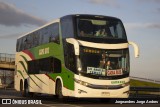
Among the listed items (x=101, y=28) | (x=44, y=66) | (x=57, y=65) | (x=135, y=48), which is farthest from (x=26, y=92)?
(x=135, y=48)

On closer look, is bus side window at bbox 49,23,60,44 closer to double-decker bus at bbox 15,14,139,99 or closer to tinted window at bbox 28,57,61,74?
double-decker bus at bbox 15,14,139,99

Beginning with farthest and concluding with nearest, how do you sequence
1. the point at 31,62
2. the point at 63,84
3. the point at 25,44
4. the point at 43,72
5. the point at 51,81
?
the point at 25,44, the point at 31,62, the point at 43,72, the point at 51,81, the point at 63,84

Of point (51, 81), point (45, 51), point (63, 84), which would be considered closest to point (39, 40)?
point (45, 51)

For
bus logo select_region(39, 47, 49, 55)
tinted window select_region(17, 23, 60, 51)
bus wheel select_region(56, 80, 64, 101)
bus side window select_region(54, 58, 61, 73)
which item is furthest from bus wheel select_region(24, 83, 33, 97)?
bus wheel select_region(56, 80, 64, 101)

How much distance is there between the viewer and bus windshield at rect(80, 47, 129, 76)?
20500 mm

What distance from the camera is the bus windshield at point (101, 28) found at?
68.4 ft

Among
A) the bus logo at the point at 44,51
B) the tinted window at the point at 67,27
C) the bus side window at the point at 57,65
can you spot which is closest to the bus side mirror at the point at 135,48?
the tinted window at the point at 67,27

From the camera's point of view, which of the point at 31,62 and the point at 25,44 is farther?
the point at 25,44

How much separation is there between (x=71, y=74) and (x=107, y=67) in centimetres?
172

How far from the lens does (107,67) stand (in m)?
20.8

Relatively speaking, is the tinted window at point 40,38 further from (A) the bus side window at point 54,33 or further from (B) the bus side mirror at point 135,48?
(B) the bus side mirror at point 135,48

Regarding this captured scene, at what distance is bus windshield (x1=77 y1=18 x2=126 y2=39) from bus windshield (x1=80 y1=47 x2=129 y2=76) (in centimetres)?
74

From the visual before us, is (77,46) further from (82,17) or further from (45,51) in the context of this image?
(45,51)

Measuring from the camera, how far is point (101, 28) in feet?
69.9
